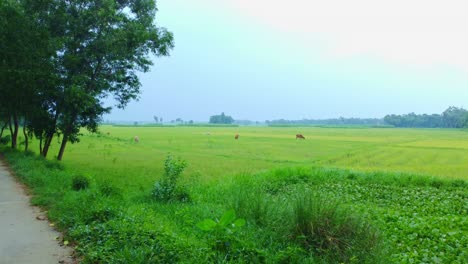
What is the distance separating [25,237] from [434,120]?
12959cm

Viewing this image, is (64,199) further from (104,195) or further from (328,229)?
(328,229)

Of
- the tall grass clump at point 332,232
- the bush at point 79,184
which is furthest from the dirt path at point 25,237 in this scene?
the tall grass clump at point 332,232

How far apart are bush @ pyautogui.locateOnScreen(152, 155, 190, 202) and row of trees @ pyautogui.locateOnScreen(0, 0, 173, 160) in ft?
22.8

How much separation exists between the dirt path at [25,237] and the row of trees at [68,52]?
7163mm

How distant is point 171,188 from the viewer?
8.58 m

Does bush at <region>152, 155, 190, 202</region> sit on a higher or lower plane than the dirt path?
higher

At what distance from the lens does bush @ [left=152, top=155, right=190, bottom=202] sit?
27.8ft

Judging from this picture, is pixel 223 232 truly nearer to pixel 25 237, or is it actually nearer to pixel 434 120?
pixel 25 237

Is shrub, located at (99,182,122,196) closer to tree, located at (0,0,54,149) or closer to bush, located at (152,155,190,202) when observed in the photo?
bush, located at (152,155,190,202)

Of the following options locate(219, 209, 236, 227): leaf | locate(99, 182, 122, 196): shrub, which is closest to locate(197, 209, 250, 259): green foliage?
locate(219, 209, 236, 227): leaf

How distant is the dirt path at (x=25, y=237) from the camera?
485 centimetres

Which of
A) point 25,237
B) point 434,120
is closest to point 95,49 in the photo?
point 25,237

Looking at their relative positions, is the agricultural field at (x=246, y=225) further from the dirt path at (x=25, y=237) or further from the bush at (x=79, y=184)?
the dirt path at (x=25, y=237)

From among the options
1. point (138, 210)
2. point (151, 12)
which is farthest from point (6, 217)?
point (151, 12)
